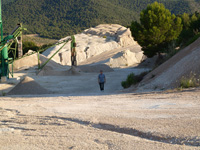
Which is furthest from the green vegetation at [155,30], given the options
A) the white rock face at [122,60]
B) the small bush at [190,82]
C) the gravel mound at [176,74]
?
the small bush at [190,82]

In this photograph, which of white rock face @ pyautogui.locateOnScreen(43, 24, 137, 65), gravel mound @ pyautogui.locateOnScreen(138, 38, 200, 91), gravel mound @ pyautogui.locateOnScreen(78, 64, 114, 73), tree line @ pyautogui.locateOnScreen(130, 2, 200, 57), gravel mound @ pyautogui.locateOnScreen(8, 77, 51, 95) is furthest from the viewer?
white rock face @ pyautogui.locateOnScreen(43, 24, 137, 65)

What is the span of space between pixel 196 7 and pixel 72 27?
1685 inches

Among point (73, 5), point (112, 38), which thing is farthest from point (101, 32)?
point (73, 5)

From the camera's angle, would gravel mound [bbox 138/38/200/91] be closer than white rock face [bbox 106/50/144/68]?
Yes

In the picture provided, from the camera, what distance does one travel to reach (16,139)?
409 centimetres

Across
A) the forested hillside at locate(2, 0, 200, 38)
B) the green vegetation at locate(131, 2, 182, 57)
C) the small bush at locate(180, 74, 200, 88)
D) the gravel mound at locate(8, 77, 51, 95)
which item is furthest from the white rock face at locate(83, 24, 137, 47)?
the small bush at locate(180, 74, 200, 88)

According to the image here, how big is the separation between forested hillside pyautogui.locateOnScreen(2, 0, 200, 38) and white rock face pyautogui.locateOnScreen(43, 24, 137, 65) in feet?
94.1

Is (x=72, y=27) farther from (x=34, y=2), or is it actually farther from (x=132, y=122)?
(x=132, y=122)

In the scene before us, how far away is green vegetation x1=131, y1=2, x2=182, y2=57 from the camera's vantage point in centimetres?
2981

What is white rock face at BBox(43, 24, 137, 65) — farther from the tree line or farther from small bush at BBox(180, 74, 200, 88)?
small bush at BBox(180, 74, 200, 88)

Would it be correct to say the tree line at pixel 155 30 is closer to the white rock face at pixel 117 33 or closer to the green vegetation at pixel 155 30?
the green vegetation at pixel 155 30

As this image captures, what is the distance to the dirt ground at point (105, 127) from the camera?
377cm

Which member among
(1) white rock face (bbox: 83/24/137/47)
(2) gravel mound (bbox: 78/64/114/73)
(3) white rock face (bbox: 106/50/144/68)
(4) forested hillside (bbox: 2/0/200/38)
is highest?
(4) forested hillside (bbox: 2/0/200/38)

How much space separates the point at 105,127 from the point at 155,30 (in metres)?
26.0
